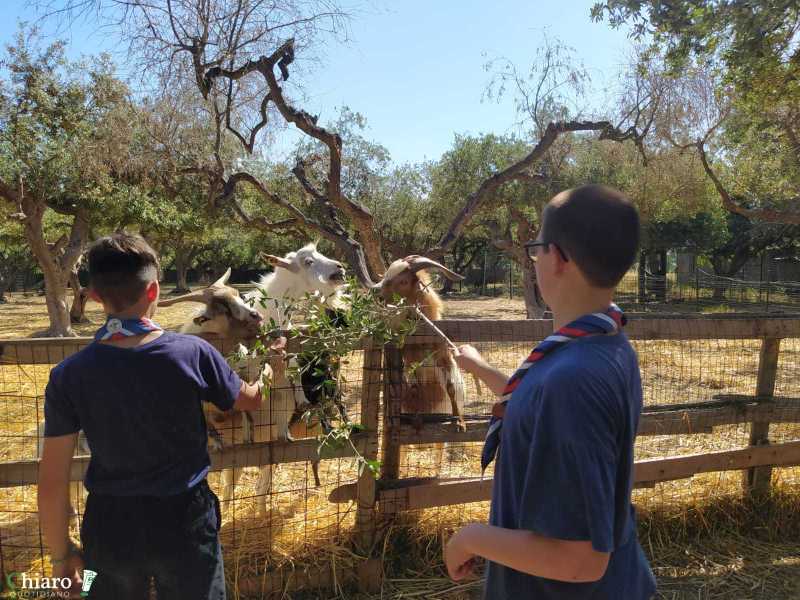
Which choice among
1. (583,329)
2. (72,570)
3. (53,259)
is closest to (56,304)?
(53,259)

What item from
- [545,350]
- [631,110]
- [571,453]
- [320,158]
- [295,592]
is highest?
[631,110]

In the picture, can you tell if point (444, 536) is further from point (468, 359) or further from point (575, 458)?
point (575, 458)

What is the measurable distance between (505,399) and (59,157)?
14.7 m

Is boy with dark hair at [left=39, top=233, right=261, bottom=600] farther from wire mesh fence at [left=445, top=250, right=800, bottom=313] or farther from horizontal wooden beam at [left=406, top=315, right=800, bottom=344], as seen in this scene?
wire mesh fence at [left=445, top=250, right=800, bottom=313]

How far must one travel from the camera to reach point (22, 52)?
1306cm

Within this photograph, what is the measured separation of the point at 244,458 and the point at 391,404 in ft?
3.08

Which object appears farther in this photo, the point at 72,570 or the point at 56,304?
the point at 56,304

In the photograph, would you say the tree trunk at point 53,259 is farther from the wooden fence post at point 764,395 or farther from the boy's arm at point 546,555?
the boy's arm at point 546,555

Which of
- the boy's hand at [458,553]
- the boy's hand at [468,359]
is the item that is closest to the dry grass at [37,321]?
the boy's hand at [468,359]

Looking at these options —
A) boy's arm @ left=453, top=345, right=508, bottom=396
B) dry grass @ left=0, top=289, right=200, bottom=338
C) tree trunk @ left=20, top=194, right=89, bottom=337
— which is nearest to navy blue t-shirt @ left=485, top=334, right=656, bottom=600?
boy's arm @ left=453, top=345, right=508, bottom=396

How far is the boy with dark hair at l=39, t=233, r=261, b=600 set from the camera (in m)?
1.90

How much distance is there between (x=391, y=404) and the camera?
11.7 ft

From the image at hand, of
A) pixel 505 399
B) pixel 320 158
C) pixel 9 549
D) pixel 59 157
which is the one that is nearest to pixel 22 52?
pixel 59 157

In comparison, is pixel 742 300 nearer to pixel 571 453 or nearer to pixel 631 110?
pixel 631 110
